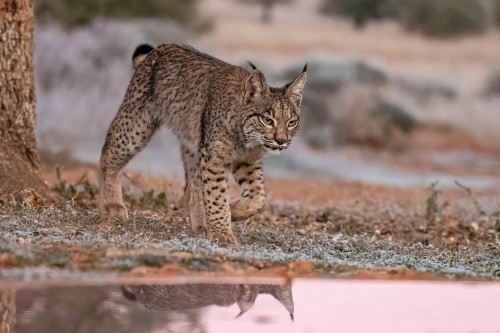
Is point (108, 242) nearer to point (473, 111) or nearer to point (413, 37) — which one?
point (473, 111)

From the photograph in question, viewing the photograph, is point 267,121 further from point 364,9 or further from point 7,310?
point 364,9

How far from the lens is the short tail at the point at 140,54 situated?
12.1 metres

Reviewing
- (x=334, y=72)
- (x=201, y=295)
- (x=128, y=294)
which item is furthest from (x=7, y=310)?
(x=334, y=72)

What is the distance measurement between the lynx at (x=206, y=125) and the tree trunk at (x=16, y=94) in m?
1.03

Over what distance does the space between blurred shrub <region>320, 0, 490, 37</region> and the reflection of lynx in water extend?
19694 millimetres

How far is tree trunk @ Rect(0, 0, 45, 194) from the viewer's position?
484 inches

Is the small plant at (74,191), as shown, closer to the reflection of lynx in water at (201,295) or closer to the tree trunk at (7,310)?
the reflection of lynx in water at (201,295)

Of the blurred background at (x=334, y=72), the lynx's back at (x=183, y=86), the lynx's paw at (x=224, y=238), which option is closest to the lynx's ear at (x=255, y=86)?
the lynx's back at (x=183, y=86)

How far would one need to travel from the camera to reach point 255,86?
10547mm

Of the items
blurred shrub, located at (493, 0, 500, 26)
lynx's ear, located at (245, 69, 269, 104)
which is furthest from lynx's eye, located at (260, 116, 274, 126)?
blurred shrub, located at (493, 0, 500, 26)

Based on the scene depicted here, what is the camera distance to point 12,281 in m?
8.22

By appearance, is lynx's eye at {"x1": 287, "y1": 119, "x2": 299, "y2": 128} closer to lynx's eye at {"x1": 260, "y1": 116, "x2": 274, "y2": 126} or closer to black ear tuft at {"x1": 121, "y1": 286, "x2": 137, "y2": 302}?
lynx's eye at {"x1": 260, "y1": 116, "x2": 274, "y2": 126}

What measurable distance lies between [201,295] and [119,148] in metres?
3.65

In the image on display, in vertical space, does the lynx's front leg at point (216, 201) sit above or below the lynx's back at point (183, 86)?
below
